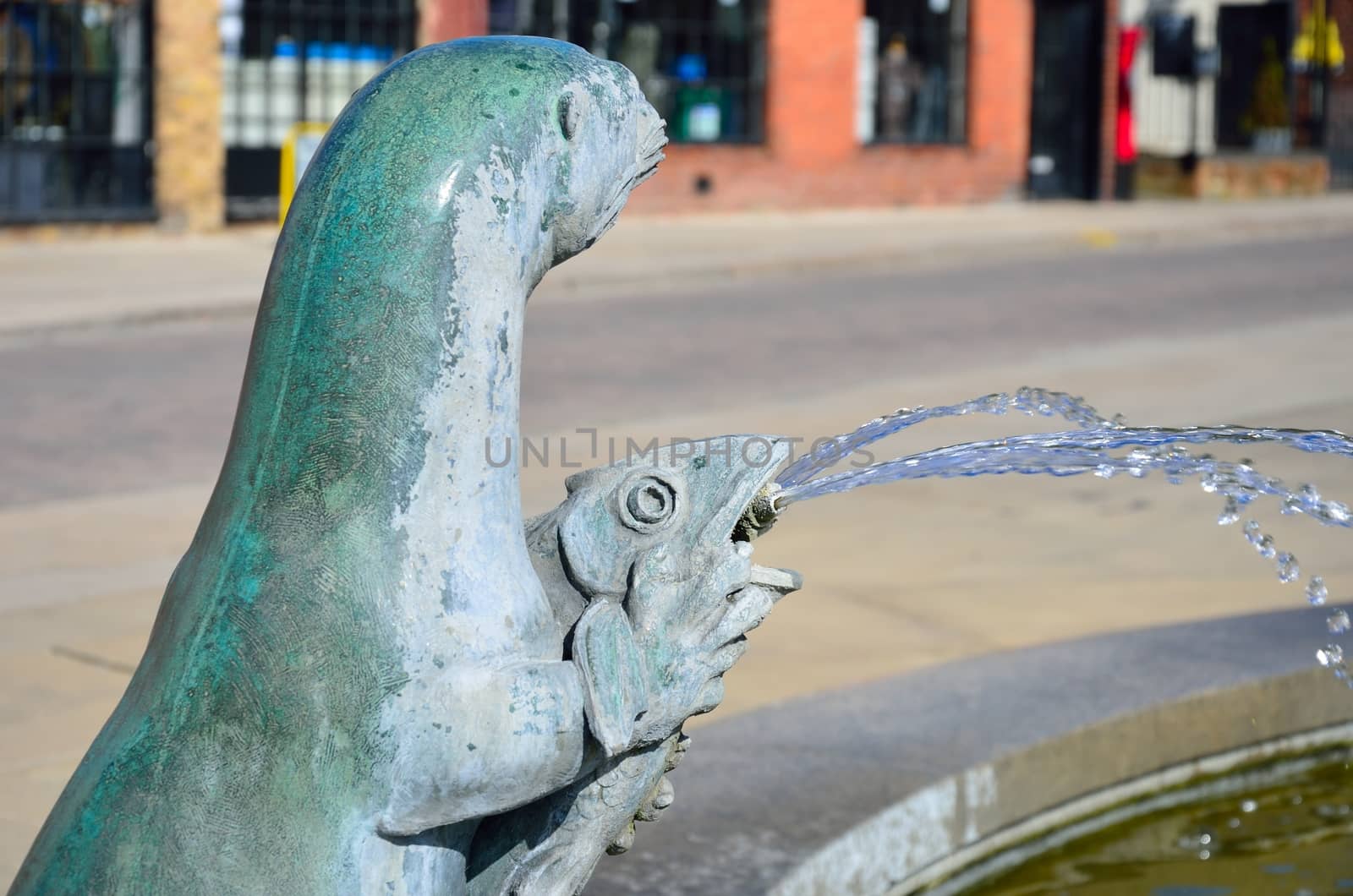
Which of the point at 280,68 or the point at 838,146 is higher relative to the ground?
the point at 280,68

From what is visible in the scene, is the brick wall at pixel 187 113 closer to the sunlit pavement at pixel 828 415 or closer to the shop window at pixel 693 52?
the sunlit pavement at pixel 828 415

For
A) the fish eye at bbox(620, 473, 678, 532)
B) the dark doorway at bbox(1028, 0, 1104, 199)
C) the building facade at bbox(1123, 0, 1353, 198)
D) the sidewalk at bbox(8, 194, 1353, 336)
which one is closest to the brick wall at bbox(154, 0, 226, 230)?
the sidewalk at bbox(8, 194, 1353, 336)

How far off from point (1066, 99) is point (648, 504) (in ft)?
80.0

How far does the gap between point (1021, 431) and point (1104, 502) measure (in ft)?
4.10

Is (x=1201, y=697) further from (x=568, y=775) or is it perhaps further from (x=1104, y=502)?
(x=1104, y=502)

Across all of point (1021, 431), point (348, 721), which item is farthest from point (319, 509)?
point (1021, 431)

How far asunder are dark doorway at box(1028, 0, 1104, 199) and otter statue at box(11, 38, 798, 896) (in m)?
23.6

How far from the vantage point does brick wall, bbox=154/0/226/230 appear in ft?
58.3

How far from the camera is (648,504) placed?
2.20 metres

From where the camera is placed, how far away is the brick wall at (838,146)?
2188 centimetres

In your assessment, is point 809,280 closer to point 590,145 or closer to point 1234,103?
point 590,145

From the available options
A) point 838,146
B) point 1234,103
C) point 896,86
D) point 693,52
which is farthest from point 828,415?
point 1234,103

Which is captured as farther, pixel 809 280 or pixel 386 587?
pixel 809 280

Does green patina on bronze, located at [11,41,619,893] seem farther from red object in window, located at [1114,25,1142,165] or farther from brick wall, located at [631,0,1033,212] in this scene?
red object in window, located at [1114,25,1142,165]
